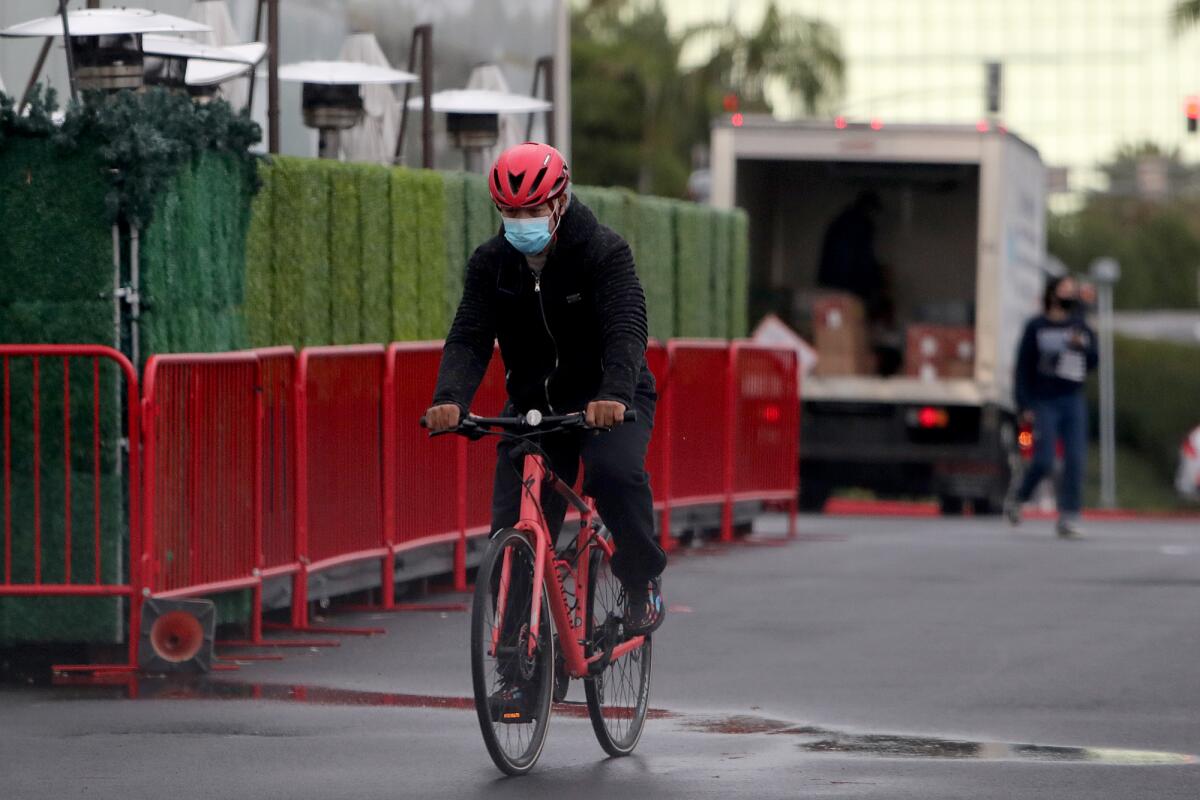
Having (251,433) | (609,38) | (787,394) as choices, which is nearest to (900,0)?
(609,38)

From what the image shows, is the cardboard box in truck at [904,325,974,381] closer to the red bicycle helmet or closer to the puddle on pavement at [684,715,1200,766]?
the puddle on pavement at [684,715,1200,766]

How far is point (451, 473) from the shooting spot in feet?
42.7

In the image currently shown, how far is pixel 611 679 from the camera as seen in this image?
8164mm

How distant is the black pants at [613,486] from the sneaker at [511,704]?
Result: 56 centimetres

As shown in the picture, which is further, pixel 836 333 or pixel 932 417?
pixel 836 333

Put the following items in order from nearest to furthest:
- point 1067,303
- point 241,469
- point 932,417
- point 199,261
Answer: point 199,261 → point 241,469 → point 1067,303 → point 932,417

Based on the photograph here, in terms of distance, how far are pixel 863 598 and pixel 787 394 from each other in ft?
14.5

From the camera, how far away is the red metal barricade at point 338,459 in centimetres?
1134

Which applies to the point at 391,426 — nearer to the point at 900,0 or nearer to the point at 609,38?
the point at 609,38

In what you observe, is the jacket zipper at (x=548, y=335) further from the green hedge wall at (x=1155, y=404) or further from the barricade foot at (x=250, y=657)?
the green hedge wall at (x=1155, y=404)

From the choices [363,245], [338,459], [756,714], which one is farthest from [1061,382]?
[756,714]

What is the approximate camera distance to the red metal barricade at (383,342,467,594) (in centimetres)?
1223

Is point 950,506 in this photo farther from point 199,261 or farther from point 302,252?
point 199,261

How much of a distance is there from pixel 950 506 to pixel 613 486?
55.6 feet
